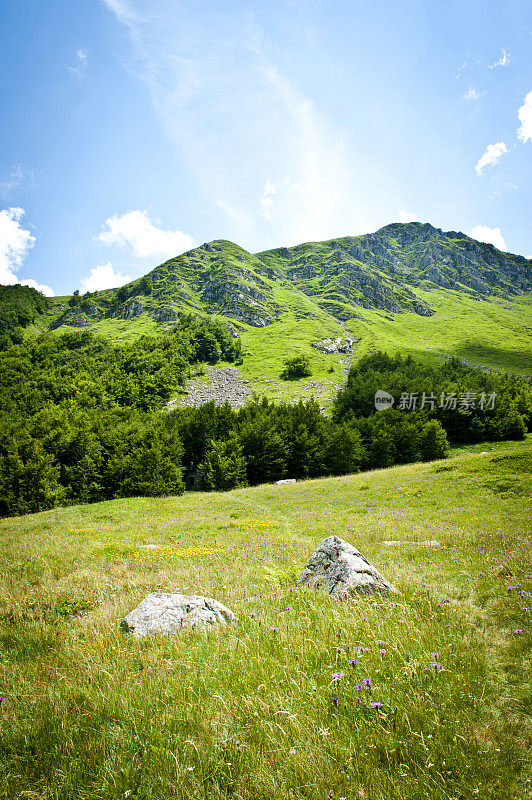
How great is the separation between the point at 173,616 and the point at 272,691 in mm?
2730

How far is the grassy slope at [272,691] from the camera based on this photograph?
2375 mm

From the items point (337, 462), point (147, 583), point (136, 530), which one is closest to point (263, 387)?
point (337, 462)

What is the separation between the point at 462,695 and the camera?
3125 mm

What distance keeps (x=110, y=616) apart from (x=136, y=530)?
14.4m

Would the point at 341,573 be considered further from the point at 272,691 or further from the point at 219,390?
the point at 219,390

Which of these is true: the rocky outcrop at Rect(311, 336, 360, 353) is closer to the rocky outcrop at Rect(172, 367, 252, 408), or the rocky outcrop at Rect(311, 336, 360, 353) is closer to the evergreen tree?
the rocky outcrop at Rect(172, 367, 252, 408)

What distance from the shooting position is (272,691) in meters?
3.33

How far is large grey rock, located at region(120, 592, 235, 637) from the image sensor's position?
5.14 m

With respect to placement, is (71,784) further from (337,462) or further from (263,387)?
(263,387)

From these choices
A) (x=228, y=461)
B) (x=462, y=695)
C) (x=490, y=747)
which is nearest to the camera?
(x=490, y=747)

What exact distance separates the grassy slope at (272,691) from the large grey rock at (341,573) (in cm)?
46

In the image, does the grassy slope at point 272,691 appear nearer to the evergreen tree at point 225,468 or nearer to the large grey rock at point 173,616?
the large grey rock at point 173,616

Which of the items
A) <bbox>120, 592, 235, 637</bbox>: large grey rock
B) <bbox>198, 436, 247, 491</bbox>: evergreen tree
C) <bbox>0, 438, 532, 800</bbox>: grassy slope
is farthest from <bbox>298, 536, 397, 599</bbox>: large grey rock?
<bbox>198, 436, 247, 491</bbox>: evergreen tree

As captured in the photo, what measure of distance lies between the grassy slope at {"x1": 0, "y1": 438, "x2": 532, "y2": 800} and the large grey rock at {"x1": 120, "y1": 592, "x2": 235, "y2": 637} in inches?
11.8
